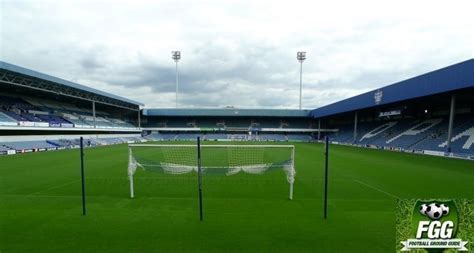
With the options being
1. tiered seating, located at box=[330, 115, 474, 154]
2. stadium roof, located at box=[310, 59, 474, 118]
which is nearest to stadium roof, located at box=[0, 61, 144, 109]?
stadium roof, located at box=[310, 59, 474, 118]

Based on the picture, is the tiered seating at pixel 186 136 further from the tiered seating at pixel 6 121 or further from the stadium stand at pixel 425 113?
the tiered seating at pixel 6 121

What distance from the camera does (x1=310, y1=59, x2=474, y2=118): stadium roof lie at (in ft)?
66.6

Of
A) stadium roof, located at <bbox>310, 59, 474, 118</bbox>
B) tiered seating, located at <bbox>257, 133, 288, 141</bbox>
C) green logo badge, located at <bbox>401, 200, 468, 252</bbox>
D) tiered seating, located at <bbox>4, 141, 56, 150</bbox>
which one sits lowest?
tiered seating, located at <bbox>257, 133, 288, 141</bbox>

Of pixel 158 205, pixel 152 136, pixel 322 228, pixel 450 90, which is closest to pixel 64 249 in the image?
pixel 158 205

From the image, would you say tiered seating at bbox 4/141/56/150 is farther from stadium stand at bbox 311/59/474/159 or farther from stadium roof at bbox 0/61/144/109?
stadium stand at bbox 311/59/474/159

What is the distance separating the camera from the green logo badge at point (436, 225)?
10.1 ft

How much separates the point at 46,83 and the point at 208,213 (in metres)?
35.7

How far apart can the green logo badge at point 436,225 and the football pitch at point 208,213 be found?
2.25 m

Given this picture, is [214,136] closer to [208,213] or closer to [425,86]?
[425,86]

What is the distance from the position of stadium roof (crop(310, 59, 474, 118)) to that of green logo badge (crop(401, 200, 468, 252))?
2296 centimetres

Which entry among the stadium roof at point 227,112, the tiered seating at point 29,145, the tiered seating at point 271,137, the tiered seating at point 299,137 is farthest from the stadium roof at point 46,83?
the tiered seating at point 299,137

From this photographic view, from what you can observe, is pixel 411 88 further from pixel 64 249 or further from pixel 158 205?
pixel 64 249

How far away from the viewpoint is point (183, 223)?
651 centimetres

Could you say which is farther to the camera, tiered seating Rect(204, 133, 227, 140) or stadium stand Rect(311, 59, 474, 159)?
tiered seating Rect(204, 133, 227, 140)
